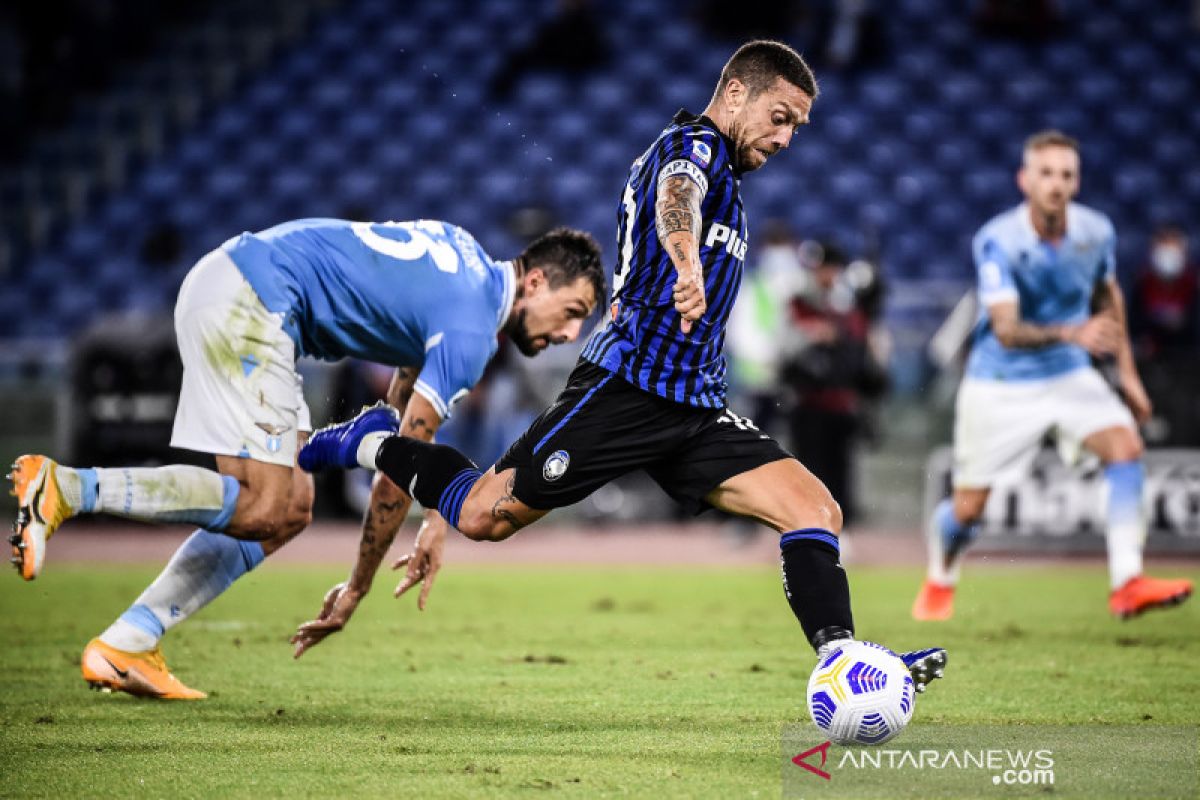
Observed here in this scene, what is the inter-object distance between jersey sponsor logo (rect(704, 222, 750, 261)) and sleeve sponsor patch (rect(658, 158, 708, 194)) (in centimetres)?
16

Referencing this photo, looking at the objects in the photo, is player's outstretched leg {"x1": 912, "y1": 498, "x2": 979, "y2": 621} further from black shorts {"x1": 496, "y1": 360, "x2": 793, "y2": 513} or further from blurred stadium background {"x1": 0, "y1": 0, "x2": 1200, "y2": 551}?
blurred stadium background {"x1": 0, "y1": 0, "x2": 1200, "y2": 551}

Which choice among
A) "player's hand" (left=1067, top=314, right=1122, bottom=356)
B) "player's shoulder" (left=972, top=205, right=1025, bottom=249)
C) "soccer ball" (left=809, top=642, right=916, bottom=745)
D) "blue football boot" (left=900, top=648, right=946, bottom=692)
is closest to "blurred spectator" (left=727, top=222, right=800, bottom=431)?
"player's shoulder" (left=972, top=205, right=1025, bottom=249)

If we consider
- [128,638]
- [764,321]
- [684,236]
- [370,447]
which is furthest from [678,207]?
[764,321]

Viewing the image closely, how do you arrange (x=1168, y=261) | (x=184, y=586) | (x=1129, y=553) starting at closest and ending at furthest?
1. (x=184, y=586)
2. (x=1129, y=553)
3. (x=1168, y=261)

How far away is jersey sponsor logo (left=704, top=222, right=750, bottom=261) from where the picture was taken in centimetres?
492

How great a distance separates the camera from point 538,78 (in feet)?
63.2

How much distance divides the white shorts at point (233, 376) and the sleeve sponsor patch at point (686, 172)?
151 cm

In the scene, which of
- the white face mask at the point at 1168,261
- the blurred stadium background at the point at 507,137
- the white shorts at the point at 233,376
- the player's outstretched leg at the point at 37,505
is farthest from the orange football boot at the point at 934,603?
the white face mask at the point at 1168,261

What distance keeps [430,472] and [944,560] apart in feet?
12.5

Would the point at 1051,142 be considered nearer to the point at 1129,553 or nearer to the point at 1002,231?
the point at 1002,231

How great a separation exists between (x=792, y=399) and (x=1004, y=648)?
5.39 meters

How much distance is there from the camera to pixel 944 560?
8.25m

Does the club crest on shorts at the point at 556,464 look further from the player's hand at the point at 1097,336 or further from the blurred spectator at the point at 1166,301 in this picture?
the blurred spectator at the point at 1166,301

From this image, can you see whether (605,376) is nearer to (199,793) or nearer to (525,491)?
→ (525,491)
